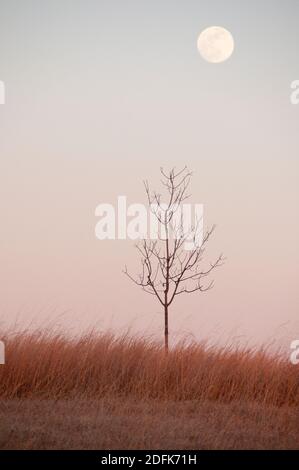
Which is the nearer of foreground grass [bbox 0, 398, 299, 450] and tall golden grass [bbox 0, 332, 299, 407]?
foreground grass [bbox 0, 398, 299, 450]

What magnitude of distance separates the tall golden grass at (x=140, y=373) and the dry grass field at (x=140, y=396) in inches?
0.9

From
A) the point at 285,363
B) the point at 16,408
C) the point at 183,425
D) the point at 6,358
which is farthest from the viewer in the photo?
the point at 285,363

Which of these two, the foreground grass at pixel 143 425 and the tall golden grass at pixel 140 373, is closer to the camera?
the foreground grass at pixel 143 425

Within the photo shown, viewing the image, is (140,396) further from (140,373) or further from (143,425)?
(143,425)

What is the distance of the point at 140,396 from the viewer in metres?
11.4

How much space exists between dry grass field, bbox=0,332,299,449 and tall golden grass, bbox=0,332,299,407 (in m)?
0.02

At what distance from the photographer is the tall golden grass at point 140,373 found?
11.8 m

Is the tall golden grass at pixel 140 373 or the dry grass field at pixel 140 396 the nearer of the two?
the dry grass field at pixel 140 396

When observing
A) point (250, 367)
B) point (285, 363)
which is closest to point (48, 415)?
point (250, 367)

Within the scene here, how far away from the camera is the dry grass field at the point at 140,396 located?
8.38 m

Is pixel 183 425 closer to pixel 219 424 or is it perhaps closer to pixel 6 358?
pixel 219 424

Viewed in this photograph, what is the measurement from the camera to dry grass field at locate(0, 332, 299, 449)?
330 inches

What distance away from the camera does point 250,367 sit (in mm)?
12688
